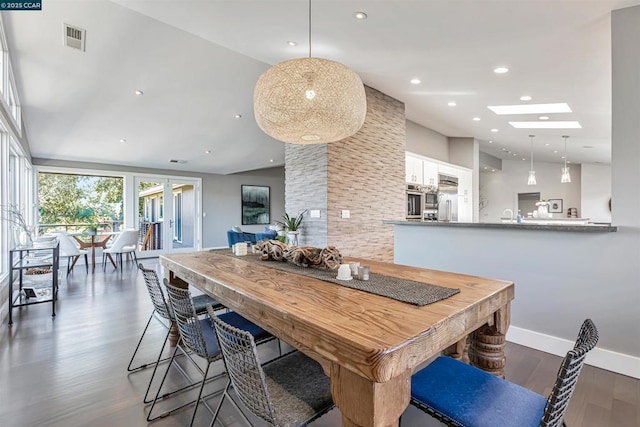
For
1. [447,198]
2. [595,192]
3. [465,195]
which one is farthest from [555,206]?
[447,198]

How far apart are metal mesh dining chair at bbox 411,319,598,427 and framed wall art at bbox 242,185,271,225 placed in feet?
31.8

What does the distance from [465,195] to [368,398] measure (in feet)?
22.6

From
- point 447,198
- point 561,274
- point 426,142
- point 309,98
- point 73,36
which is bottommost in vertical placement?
point 561,274

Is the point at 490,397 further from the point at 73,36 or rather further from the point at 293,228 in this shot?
the point at 73,36

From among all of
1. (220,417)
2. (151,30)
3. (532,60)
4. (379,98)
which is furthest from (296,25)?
(220,417)

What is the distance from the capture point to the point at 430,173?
6129mm

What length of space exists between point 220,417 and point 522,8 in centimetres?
349

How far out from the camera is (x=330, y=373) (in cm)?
102

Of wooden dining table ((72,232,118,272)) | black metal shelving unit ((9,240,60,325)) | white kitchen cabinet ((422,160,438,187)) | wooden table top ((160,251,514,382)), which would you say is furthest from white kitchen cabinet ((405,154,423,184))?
wooden dining table ((72,232,118,272))

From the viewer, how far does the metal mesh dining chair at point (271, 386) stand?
108 centimetres

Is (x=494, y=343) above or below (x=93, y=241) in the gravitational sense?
below

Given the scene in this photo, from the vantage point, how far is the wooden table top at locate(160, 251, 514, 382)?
916 millimetres

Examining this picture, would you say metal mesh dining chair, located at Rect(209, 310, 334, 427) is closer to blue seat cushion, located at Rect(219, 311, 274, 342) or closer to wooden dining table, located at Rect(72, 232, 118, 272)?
blue seat cushion, located at Rect(219, 311, 274, 342)

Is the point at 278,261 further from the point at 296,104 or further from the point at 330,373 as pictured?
the point at 330,373
